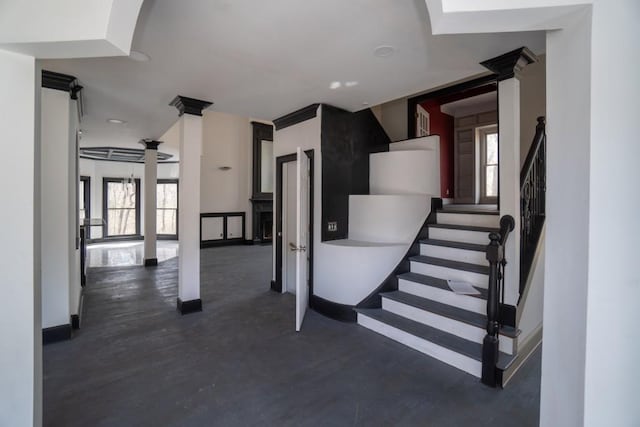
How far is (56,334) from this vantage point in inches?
127

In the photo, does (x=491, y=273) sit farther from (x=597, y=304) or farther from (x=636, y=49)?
(x=636, y=49)

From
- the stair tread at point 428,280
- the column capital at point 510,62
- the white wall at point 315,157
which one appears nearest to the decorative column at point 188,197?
the white wall at point 315,157

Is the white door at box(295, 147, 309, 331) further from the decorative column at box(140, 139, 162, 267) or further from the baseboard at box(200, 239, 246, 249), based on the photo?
the baseboard at box(200, 239, 246, 249)

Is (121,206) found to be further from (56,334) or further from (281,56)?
(281,56)

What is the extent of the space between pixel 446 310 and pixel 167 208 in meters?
10.5

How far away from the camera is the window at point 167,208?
11070mm

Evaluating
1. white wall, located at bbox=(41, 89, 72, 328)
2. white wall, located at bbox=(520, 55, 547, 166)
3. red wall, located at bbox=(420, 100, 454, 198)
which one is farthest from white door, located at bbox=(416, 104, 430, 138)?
white wall, located at bbox=(41, 89, 72, 328)

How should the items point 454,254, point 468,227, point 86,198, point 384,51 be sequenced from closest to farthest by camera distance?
point 384,51 < point 454,254 < point 468,227 < point 86,198

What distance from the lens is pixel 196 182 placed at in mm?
3967

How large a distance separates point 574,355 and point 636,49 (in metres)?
1.20

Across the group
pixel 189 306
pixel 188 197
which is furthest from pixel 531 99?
pixel 189 306

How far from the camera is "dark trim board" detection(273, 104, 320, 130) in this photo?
4203mm

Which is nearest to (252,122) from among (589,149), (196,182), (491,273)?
(196,182)

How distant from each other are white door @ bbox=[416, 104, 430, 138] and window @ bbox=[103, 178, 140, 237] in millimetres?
9839
